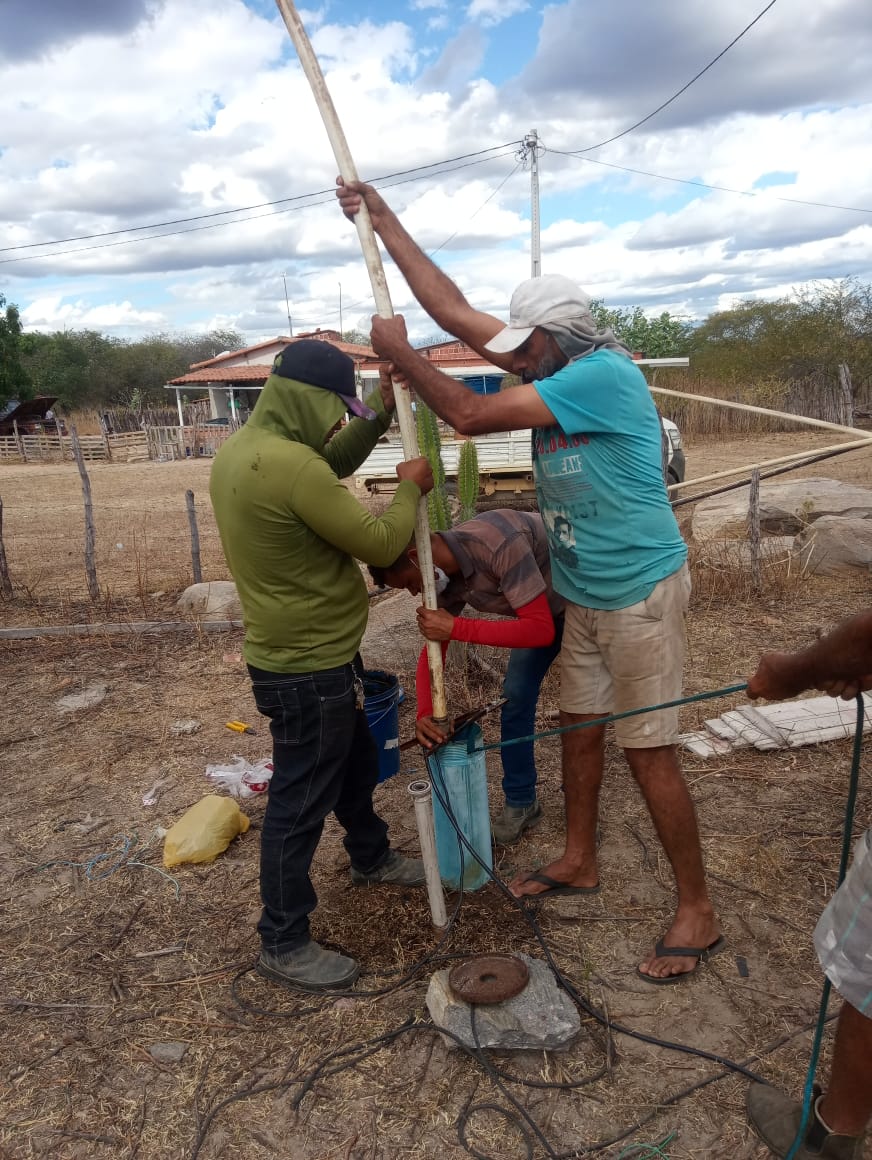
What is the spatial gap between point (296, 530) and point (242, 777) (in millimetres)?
2129

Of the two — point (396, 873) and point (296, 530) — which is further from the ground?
point (296, 530)

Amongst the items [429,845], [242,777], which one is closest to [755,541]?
[242,777]

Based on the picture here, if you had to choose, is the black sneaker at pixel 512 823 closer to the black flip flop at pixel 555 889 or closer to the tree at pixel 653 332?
the black flip flop at pixel 555 889

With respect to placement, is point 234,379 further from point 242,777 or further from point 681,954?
point 681,954

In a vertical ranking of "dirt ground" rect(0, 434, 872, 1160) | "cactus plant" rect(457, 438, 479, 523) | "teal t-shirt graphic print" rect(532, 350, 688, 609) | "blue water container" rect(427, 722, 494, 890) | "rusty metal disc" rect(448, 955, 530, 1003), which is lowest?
"dirt ground" rect(0, 434, 872, 1160)

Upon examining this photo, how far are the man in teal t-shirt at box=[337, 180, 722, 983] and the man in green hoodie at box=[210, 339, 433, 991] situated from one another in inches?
12.0

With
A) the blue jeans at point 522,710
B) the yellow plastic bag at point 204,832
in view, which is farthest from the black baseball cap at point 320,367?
the yellow plastic bag at point 204,832

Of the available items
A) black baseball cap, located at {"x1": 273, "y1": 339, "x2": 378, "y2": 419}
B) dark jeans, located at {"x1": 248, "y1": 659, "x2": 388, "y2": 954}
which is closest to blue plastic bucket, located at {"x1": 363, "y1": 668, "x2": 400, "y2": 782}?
dark jeans, located at {"x1": 248, "y1": 659, "x2": 388, "y2": 954}

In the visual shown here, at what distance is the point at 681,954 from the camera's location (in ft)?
8.59

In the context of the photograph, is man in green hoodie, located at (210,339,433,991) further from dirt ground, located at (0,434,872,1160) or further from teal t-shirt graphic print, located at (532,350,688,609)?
teal t-shirt graphic print, located at (532,350,688,609)

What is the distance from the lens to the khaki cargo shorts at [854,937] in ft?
5.18

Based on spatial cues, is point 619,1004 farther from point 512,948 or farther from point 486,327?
point 486,327

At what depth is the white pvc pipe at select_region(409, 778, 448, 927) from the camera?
2.66m

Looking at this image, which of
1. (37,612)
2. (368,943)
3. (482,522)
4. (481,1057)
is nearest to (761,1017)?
(481,1057)
